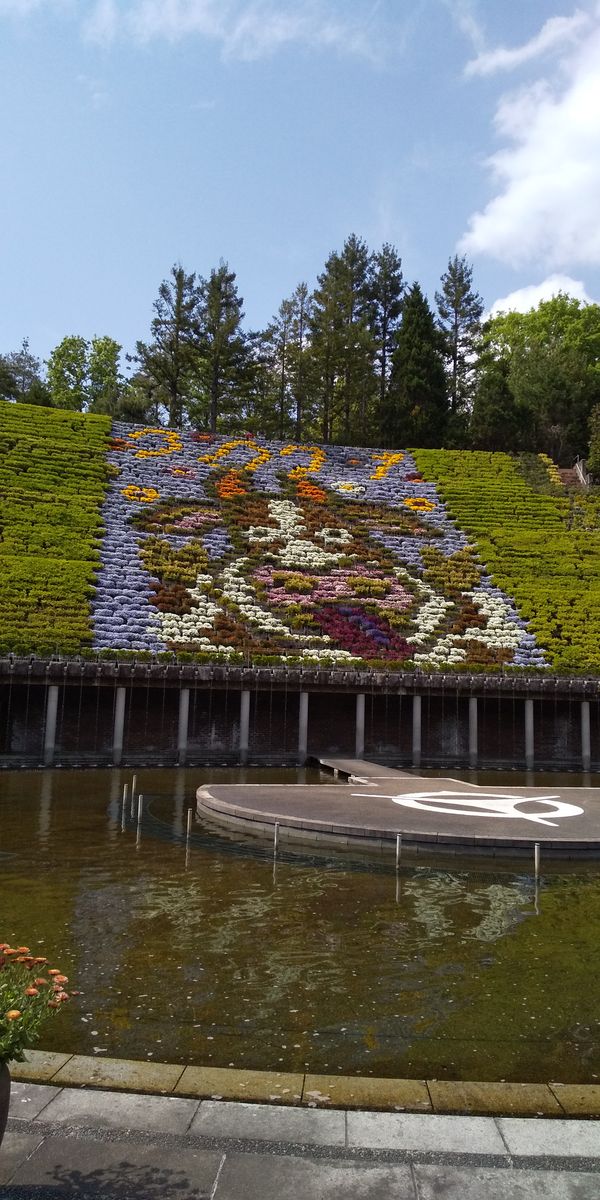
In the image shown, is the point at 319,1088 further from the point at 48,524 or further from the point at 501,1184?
the point at 48,524

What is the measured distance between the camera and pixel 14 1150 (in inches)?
178

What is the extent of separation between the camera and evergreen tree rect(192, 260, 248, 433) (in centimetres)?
7038

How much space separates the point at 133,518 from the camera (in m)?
42.6

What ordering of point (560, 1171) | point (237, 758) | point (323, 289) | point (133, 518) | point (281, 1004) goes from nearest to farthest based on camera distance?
point (560, 1171) < point (281, 1004) < point (237, 758) < point (133, 518) < point (323, 289)

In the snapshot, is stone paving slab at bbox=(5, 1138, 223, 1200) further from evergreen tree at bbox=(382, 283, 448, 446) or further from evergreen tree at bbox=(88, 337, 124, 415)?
evergreen tree at bbox=(88, 337, 124, 415)

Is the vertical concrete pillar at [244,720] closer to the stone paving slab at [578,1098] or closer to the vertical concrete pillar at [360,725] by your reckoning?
the vertical concrete pillar at [360,725]

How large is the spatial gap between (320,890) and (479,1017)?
4.68m

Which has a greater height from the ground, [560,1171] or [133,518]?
[133,518]

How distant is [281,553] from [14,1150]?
37.3m

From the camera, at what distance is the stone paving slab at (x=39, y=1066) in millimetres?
5660

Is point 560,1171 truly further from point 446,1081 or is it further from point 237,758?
point 237,758

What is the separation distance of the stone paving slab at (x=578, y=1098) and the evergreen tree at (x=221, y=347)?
66704mm

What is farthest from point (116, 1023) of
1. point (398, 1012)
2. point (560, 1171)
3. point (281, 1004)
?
point (560, 1171)

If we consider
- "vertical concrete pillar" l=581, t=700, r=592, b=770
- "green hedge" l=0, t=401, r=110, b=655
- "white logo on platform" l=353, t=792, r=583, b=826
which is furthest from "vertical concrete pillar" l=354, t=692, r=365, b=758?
"green hedge" l=0, t=401, r=110, b=655
